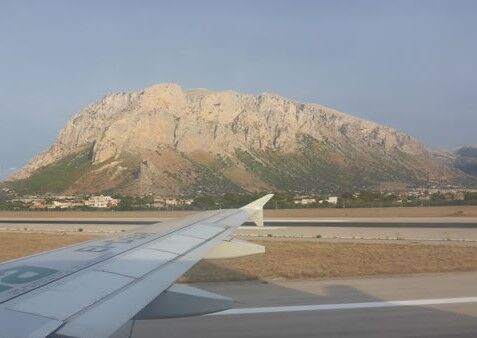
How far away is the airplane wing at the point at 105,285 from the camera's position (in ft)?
10.8

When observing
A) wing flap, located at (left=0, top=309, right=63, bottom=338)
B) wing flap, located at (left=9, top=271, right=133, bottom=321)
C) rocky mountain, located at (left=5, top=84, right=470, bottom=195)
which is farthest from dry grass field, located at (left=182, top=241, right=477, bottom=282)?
rocky mountain, located at (left=5, top=84, right=470, bottom=195)

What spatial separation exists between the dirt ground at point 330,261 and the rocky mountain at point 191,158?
100835mm

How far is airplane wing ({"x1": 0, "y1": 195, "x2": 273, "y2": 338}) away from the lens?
10.8ft

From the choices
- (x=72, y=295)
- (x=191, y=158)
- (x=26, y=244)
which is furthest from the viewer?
(x=191, y=158)

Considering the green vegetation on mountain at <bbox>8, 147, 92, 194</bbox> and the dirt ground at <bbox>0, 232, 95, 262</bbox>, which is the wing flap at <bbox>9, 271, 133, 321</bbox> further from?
the green vegetation on mountain at <bbox>8, 147, 92, 194</bbox>

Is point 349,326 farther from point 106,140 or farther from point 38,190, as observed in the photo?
point 106,140

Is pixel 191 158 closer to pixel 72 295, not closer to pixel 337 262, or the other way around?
pixel 337 262

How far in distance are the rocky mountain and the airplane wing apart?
115380 millimetres

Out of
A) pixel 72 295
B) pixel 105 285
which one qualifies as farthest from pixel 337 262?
pixel 72 295

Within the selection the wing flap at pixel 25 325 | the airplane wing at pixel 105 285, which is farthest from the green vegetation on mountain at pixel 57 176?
the wing flap at pixel 25 325

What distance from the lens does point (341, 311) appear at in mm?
9641

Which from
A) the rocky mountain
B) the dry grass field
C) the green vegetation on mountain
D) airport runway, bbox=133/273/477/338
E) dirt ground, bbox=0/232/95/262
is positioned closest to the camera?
airport runway, bbox=133/273/477/338

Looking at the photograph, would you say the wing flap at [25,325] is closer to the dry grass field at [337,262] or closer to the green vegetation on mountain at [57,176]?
the dry grass field at [337,262]

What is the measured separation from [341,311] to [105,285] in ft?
20.6
